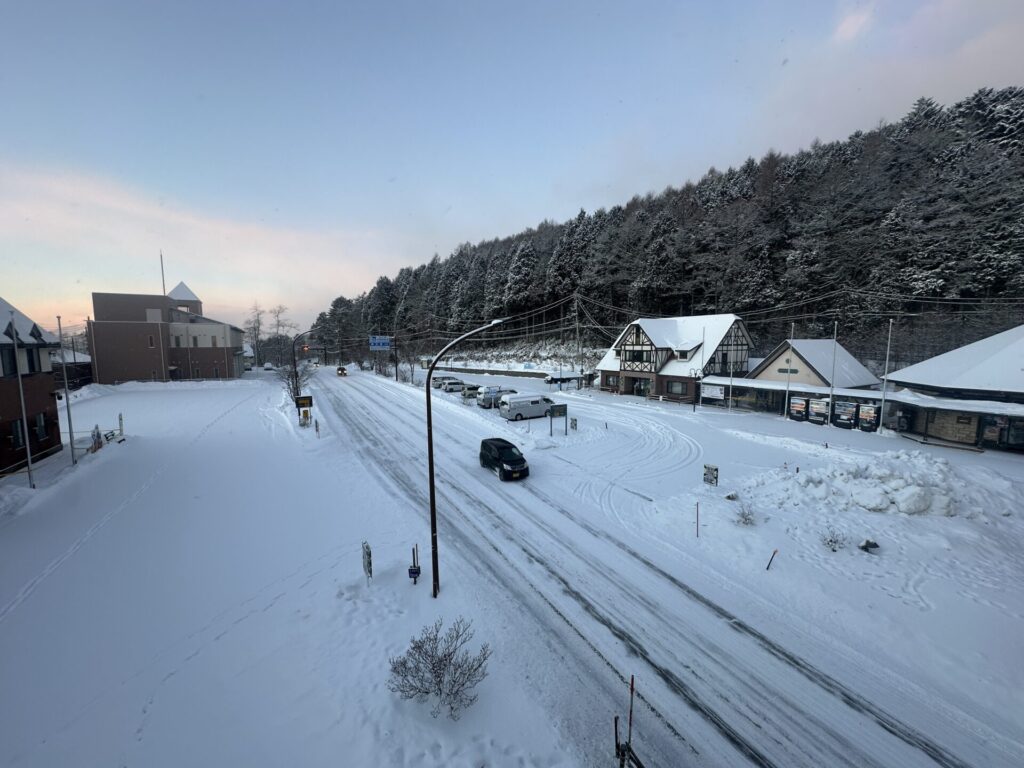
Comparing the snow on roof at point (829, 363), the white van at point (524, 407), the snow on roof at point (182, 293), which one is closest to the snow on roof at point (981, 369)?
the snow on roof at point (829, 363)

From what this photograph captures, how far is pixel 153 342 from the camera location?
177 ft

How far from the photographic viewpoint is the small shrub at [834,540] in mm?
11137

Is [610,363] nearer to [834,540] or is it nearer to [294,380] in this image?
[294,380]

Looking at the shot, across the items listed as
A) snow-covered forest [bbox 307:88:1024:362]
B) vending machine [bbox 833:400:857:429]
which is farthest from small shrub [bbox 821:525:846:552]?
snow-covered forest [bbox 307:88:1024:362]

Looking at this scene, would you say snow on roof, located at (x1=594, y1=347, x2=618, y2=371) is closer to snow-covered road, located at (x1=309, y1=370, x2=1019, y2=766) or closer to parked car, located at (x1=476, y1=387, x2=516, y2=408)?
parked car, located at (x1=476, y1=387, x2=516, y2=408)

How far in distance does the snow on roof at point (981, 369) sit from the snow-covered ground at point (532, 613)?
7.65 meters

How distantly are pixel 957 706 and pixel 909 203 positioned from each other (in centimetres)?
4793

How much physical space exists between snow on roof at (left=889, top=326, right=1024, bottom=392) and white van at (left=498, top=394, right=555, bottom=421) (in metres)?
22.4

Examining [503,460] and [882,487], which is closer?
[882,487]

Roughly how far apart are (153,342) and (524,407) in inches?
2173

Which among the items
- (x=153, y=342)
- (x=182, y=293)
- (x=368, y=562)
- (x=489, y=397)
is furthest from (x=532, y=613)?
(x=182, y=293)

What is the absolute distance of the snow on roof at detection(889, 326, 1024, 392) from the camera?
21375mm

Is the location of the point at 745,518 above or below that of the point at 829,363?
below

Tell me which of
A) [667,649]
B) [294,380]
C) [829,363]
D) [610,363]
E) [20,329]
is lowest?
[667,649]
